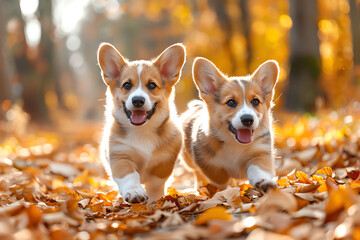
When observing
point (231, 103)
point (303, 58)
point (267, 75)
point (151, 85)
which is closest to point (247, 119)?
point (231, 103)

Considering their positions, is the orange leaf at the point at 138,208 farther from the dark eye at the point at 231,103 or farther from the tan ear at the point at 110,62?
the tan ear at the point at 110,62

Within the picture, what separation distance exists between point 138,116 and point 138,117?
1 centimetres

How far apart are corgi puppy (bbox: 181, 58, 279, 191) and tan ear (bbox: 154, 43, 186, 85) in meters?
0.20

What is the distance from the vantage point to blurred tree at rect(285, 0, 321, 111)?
10820mm

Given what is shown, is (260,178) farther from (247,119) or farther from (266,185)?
(247,119)

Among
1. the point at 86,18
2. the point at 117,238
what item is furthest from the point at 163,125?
the point at 86,18

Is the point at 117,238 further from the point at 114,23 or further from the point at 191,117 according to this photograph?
the point at 114,23

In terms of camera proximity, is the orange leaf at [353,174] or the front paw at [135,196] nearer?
the front paw at [135,196]

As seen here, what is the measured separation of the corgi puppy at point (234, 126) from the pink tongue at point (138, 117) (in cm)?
60

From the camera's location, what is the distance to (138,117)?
153 inches

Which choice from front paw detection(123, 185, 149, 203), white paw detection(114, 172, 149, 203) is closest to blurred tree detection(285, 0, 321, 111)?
white paw detection(114, 172, 149, 203)

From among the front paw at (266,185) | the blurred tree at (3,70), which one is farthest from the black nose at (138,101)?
the blurred tree at (3,70)

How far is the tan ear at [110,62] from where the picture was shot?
169 inches

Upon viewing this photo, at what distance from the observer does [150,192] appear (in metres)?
4.07
